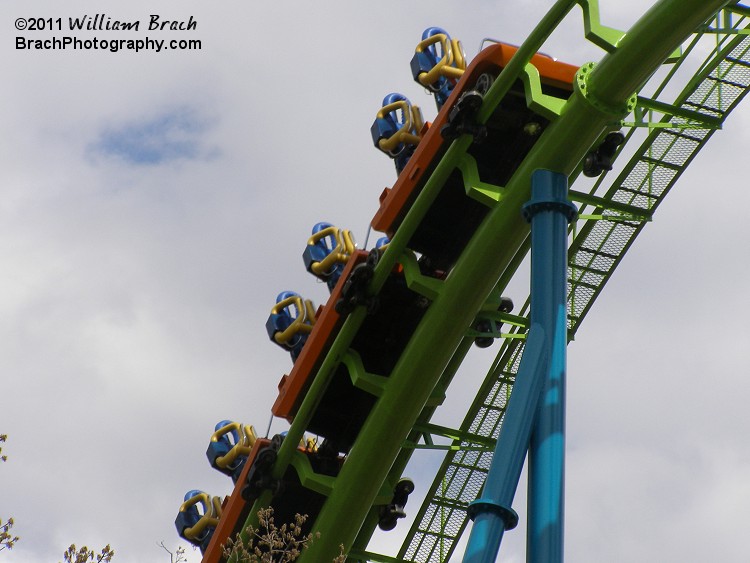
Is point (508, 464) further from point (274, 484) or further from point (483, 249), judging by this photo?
point (274, 484)

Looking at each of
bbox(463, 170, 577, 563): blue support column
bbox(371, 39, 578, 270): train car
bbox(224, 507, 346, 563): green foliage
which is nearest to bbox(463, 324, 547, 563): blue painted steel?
bbox(463, 170, 577, 563): blue support column

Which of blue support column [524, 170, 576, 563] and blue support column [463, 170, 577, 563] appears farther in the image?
blue support column [463, 170, 577, 563]

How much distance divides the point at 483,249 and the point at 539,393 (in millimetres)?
2051

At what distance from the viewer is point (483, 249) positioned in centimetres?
1370

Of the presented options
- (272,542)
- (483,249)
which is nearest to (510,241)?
(483,249)

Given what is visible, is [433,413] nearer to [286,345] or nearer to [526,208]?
[286,345]

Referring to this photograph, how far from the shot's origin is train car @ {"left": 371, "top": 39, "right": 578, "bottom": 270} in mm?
13531

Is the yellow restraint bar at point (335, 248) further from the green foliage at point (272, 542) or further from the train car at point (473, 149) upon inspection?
the green foliage at point (272, 542)

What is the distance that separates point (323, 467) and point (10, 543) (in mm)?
6622

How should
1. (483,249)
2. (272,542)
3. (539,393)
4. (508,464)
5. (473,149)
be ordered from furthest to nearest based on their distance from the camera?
(473,149) → (483,249) → (539,393) → (508,464) → (272,542)

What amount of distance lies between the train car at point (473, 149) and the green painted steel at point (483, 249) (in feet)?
0.61

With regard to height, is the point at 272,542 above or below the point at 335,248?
below

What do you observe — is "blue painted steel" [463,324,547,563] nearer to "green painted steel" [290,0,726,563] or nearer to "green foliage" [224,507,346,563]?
"green foliage" [224,507,346,563]

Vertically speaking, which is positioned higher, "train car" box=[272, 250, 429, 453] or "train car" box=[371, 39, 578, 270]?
"train car" box=[371, 39, 578, 270]
